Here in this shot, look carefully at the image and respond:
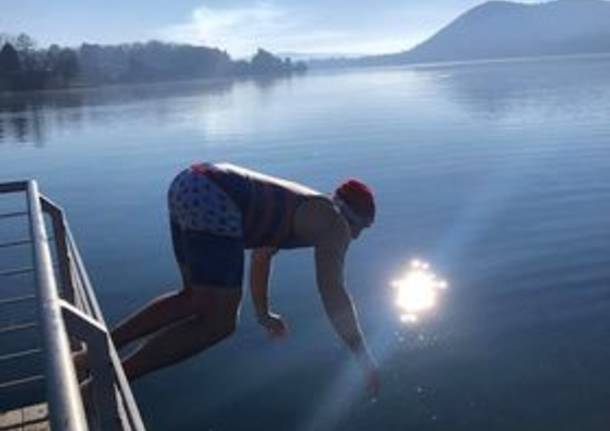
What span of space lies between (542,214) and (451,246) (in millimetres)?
4341

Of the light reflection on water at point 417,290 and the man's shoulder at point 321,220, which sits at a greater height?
the man's shoulder at point 321,220

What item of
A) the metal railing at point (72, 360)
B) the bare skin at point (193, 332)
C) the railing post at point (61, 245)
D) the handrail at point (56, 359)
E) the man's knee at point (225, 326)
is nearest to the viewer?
the handrail at point (56, 359)

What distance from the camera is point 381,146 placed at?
139ft

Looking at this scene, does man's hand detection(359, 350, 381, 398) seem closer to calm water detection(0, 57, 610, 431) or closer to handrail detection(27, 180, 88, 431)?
handrail detection(27, 180, 88, 431)

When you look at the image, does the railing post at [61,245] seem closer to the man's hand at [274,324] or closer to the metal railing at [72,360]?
the metal railing at [72,360]

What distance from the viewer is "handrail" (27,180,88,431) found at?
189cm

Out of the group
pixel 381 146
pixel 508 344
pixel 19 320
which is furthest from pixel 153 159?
pixel 508 344

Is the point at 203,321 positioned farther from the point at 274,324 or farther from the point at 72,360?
the point at 72,360

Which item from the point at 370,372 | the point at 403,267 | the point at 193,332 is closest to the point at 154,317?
the point at 193,332

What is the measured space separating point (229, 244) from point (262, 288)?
104 cm

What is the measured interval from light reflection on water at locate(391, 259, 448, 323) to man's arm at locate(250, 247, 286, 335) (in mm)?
10289

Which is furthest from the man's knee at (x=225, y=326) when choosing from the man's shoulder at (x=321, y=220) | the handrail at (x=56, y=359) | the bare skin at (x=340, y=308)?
the handrail at (x=56, y=359)

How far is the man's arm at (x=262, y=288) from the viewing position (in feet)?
19.1

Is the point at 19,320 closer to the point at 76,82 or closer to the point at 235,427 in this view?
the point at 235,427
